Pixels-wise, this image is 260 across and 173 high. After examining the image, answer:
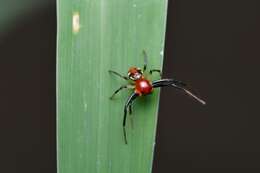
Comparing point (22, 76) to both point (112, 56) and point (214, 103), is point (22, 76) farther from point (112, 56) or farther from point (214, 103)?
point (112, 56)

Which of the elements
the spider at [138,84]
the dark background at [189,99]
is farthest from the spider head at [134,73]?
the dark background at [189,99]

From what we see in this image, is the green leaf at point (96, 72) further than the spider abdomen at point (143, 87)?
No

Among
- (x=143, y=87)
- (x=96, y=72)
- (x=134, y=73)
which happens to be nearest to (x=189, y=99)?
(x=143, y=87)

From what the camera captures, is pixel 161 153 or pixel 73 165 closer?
pixel 73 165

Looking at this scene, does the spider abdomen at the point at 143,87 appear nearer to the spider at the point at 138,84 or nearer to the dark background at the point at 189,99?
the spider at the point at 138,84

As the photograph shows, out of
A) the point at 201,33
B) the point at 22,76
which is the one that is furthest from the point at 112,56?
the point at 201,33

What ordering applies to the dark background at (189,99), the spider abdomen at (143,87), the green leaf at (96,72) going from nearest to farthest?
the green leaf at (96,72) < the spider abdomen at (143,87) < the dark background at (189,99)
